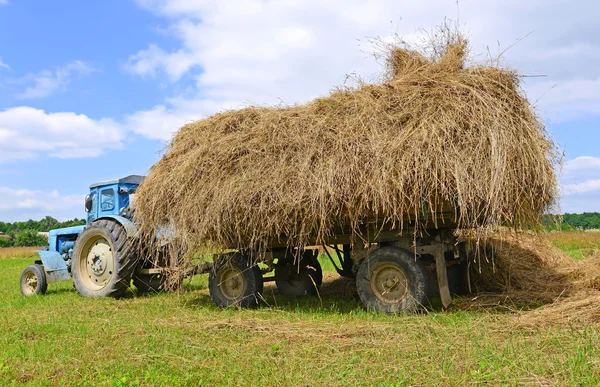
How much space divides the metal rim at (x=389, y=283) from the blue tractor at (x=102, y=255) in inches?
161

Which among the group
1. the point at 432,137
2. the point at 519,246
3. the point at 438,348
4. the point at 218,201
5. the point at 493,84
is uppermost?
the point at 493,84

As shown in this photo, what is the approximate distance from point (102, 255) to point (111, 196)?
4.81ft

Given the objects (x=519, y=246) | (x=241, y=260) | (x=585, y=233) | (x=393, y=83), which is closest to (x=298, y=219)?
(x=241, y=260)

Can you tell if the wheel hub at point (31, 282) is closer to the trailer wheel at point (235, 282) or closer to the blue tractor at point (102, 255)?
the blue tractor at point (102, 255)

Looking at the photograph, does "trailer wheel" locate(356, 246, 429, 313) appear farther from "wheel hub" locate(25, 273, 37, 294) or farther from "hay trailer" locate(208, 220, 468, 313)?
"wheel hub" locate(25, 273, 37, 294)

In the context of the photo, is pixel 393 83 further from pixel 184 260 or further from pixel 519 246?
pixel 519 246

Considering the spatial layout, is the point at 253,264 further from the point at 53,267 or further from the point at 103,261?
the point at 53,267

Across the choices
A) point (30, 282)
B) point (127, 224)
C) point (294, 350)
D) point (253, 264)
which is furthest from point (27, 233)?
point (294, 350)

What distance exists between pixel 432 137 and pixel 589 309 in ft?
8.77

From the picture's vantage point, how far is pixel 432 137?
6.43 meters

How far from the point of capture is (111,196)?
11.1 m

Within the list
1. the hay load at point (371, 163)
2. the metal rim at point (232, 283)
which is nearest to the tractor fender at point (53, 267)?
the hay load at point (371, 163)

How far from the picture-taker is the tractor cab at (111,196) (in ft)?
35.8

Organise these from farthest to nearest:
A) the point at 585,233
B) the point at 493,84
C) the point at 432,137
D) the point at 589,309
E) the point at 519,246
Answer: the point at 585,233
the point at 519,246
the point at 493,84
the point at 432,137
the point at 589,309
